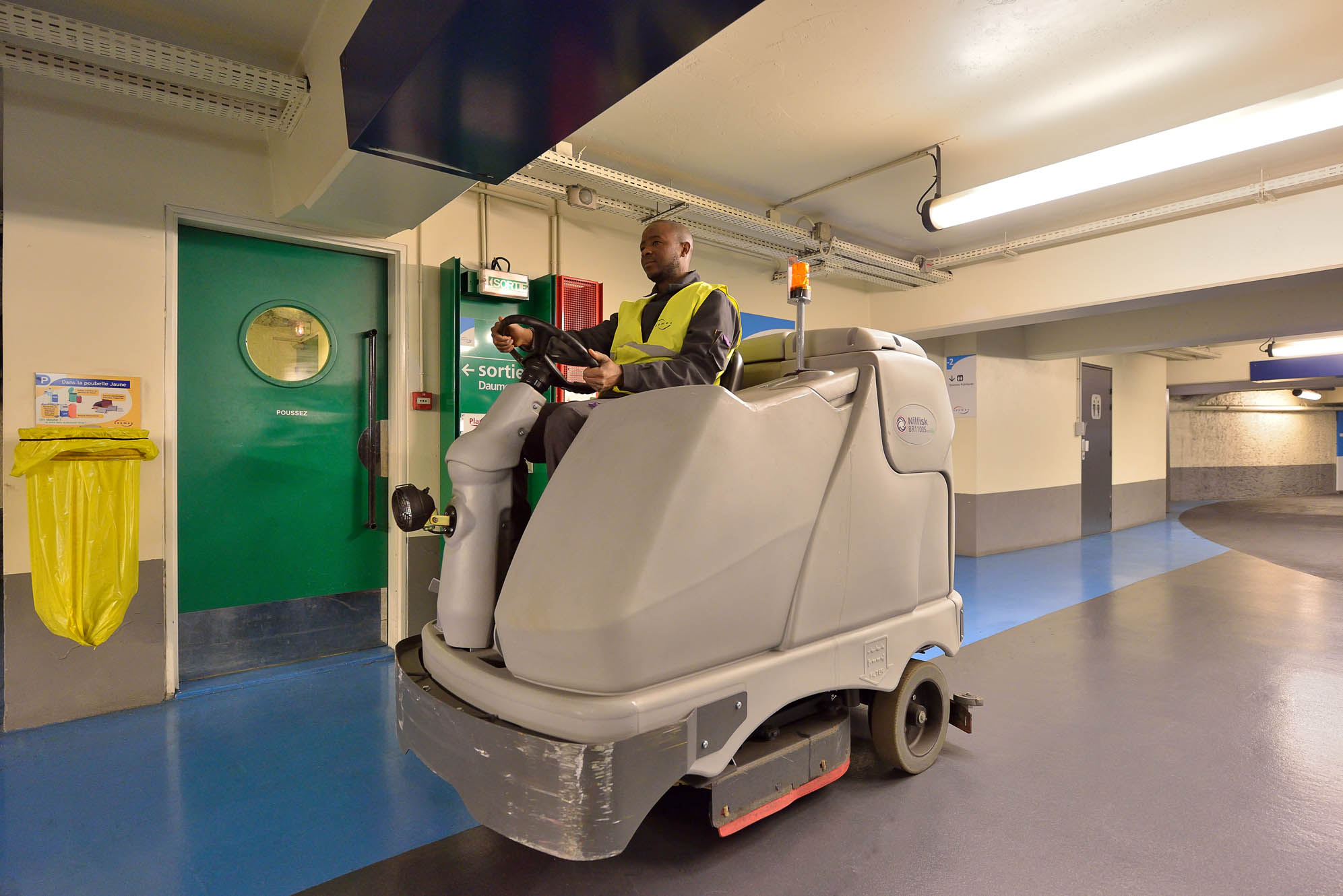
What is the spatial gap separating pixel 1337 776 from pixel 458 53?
12.1 feet

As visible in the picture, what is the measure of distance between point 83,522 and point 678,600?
2.64 meters

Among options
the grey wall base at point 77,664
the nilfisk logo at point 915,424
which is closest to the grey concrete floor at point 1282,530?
the nilfisk logo at point 915,424

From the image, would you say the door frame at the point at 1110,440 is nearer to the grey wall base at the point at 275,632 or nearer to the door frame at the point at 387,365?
the door frame at the point at 387,365

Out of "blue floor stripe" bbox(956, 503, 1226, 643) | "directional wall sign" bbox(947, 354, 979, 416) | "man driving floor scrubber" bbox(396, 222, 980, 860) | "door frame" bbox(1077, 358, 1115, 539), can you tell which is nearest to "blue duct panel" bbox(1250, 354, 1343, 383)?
"door frame" bbox(1077, 358, 1115, 539)

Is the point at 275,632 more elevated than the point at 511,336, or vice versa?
the point at 511,336

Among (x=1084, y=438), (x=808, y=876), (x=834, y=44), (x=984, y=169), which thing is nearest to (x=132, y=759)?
(x=808, y=876)

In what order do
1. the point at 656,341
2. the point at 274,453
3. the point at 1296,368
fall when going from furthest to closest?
the point at 1296,368 → the point at 274,453 → the point at 656,341

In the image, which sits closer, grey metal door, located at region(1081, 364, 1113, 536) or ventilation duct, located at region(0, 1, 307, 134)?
ventilation duct, located at region(0, 1, 307, 134)

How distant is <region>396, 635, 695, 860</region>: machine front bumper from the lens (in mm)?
1370

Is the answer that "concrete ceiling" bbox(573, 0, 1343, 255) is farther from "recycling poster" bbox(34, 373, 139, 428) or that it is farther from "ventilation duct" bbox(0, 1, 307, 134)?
"recycling poster" bbox(34, 373, 139, 428)

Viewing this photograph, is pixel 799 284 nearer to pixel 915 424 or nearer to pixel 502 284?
pixel 915 424

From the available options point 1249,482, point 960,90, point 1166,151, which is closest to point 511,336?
point 960,90

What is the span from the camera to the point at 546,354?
6.62 feet

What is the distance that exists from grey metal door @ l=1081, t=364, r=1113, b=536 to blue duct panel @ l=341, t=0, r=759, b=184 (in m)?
8.42
